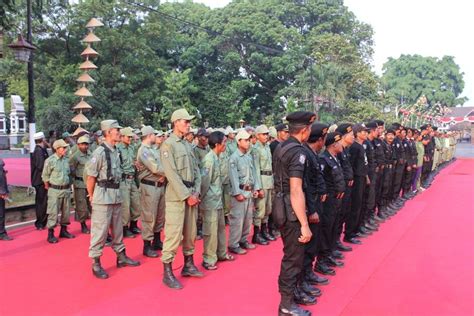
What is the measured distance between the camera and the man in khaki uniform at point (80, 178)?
6621 mm

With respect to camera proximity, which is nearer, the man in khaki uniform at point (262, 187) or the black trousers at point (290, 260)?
the black trousers at point (290, 260)

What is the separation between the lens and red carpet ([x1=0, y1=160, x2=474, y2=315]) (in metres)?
3.77

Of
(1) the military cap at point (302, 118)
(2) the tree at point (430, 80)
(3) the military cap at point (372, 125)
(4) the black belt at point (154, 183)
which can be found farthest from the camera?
(2) the tree at point (430, 80)

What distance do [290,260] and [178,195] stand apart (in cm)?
136

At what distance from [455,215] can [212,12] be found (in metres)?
24.9

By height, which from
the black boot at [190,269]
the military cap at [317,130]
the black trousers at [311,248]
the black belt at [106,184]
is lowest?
the black boot at [190,269]

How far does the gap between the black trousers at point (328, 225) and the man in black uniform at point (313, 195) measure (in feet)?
1.20

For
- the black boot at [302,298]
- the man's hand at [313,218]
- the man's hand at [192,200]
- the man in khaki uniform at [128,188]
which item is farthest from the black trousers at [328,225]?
the man in khaki uniform at [128,188]

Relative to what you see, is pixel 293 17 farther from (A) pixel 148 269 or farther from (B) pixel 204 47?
(A) pixel 148 269

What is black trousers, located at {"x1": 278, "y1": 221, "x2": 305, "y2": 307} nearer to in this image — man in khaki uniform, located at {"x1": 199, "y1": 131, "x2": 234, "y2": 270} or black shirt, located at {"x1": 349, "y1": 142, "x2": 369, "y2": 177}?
man in khaki uniform, located at {"x1": 199, "y1": 131, "x2": 234, "y2": 270}

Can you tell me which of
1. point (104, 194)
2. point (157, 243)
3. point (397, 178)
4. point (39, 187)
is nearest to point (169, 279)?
point (104, 194)

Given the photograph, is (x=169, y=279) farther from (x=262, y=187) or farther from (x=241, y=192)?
(x=262, y=187)

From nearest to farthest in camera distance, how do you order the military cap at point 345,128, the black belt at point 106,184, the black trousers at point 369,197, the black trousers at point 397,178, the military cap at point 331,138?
1. the black belt at point 106,184
2. the military cap at point 331,138
3. the military cap at point 345,128
4. the black trousers at point 369,197
5. the black trousers at point 397,178

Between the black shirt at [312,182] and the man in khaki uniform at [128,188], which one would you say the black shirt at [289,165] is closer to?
the black shirt at [312,182]
